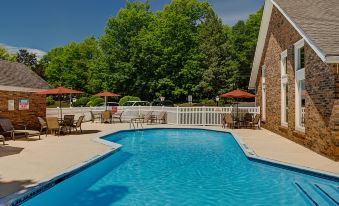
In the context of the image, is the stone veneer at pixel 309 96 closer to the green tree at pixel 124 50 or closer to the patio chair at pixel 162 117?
the patio chair at pixel 162 117

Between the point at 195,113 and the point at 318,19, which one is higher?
the point at 318,19

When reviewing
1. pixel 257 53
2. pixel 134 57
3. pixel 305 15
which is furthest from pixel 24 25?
pixel 305 15

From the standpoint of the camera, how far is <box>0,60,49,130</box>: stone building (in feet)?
53.0

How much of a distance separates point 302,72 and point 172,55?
1286 inches

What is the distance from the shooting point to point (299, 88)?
13.8 meters

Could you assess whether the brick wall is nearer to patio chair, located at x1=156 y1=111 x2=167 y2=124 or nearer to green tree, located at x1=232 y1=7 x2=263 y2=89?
patio chair, located at x1=156 y1=111 x2=167 y2=124

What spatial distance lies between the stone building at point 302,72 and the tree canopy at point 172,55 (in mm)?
22544

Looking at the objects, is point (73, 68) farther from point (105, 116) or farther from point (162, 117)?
point (162, 117)

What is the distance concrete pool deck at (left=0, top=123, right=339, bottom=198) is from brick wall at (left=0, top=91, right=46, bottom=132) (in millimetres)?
2044

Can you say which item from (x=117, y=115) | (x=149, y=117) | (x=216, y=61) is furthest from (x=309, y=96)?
(x=216, y=61)

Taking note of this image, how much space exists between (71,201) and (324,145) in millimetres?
8311

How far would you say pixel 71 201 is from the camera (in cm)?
722

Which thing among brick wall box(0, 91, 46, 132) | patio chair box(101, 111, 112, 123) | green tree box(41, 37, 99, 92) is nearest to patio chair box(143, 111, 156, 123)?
patio chair box(101, 111, 112, 123)

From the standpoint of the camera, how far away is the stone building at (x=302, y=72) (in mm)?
9922
